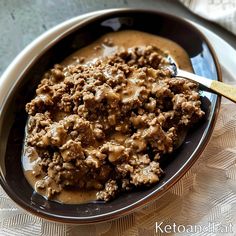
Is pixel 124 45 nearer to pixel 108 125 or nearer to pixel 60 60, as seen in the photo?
pixel 60 60

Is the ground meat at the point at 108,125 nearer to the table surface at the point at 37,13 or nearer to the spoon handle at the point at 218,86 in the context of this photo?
the spoon handle at the point at 218,86

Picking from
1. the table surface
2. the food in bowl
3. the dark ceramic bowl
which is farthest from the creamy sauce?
the table surface

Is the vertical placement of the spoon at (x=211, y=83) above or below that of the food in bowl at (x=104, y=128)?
above

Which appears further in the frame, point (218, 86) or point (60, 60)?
point (60, 60)

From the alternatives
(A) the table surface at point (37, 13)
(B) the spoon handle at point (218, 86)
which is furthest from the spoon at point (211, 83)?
(A) the table surface at point (37, 13)

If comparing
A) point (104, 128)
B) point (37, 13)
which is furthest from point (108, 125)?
point (37, 13)

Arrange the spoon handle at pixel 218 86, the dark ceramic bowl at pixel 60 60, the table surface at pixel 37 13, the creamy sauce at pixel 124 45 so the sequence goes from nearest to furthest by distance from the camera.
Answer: the dark ceramic bowl at pixel 60 60
the spoon handle at pixel 218 86
the creamy sauce at pixel 124 45
the table surface at pixel 37 13
